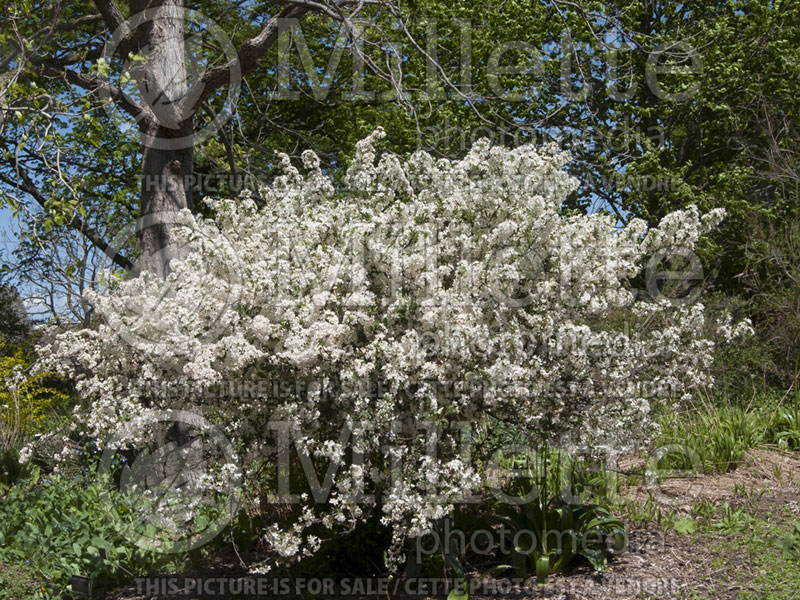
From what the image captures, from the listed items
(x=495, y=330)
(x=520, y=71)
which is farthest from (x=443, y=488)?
(x=520, y=71)

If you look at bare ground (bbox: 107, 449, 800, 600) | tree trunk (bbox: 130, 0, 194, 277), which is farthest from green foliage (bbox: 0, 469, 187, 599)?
tree trunk (bbox: 130, 0, 194, 277)

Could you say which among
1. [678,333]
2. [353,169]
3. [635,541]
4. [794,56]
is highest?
[794,56]

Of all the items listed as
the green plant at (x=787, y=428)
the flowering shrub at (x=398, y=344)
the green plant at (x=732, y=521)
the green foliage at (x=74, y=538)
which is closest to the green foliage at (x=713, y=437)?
the green plant at (x=787, y=428)

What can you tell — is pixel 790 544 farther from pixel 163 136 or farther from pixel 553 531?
pixel 163 136

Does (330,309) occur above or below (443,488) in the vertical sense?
above

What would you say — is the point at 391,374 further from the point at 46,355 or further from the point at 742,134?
the point at 742,134

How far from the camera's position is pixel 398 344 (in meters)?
3.79

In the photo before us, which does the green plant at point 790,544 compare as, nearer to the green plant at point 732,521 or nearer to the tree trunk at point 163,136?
the green plant at point 732,521

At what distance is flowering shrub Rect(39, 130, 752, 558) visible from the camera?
12.7ft

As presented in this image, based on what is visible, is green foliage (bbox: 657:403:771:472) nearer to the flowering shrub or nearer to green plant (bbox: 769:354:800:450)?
green plant (bbox: 769:354:800:450)

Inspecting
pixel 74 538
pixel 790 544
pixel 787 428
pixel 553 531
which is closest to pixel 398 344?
pixel 553 531

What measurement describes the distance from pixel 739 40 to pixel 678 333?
10.6 m

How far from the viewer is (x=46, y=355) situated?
190 inches

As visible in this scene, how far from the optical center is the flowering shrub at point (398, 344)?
3873 millimetres
